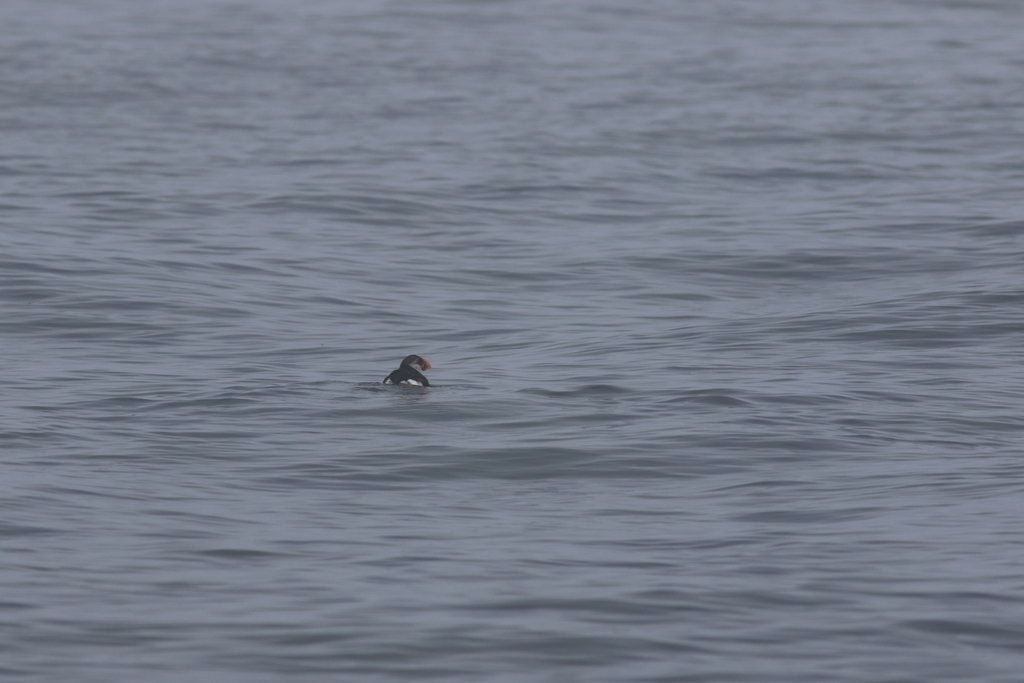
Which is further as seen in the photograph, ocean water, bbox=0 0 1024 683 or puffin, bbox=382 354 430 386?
puffin, bbox=382 354 430 386

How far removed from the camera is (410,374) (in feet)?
49.3

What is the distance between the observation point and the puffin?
49.2 ft

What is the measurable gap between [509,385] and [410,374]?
48.4 inches

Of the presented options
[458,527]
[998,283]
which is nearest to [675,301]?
[998,283]

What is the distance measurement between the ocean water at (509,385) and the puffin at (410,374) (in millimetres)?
138

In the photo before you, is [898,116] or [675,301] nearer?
[675,301]

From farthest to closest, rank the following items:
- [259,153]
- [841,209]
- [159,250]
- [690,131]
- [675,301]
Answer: [690,131]
[259,153]
[841,209]
[159,250]
[675,301]

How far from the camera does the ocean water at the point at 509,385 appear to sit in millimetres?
8906

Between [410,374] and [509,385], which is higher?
[410,374]

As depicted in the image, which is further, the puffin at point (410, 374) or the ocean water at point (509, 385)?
the puffin at point (410, 374)

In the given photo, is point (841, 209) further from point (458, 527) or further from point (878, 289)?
point (458, 527)

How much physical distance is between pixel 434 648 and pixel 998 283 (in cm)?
1408

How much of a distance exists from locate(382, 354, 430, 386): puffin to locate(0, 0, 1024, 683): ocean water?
14cm

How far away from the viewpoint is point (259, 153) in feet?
104
